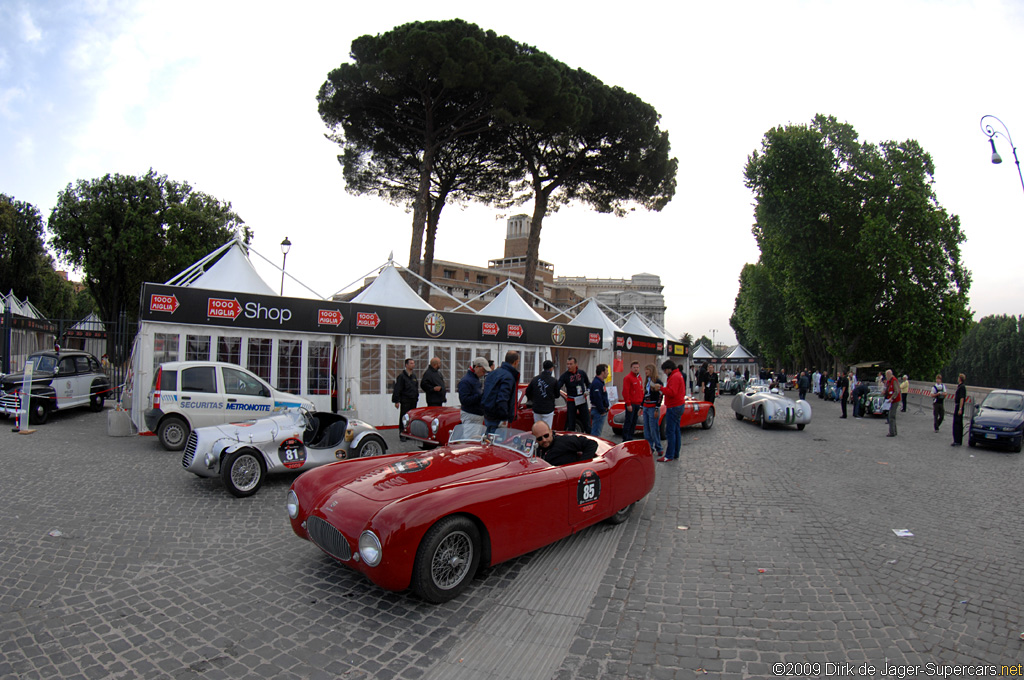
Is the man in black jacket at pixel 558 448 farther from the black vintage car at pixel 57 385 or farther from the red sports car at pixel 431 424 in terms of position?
the black vintage car at pixel 57 385

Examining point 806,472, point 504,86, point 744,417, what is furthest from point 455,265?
point 806,472

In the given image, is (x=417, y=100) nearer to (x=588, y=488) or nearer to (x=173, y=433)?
(x=173, y=433)

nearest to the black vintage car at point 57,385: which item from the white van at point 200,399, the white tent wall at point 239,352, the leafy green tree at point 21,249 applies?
the white tent wall at point 239,352

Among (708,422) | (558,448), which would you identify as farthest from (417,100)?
(558,448)

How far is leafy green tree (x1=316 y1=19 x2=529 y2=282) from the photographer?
2000 centimetres

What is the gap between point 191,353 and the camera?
10.7 metres

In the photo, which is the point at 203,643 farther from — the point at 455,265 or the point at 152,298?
the point at 455,265

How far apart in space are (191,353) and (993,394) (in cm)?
1848

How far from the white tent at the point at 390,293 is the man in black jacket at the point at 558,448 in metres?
9.92

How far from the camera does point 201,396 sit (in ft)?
30.3

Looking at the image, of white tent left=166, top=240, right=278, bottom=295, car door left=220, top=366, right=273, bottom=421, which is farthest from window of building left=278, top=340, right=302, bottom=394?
car door left=220, top=366, right=273, bottom=421

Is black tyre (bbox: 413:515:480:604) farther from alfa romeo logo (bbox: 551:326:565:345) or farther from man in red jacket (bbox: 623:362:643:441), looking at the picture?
alfa romeo logo (bbox: 551:326:565:345)

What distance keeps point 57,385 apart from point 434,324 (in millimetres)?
8791

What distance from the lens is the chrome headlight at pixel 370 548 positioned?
11.3 ft
